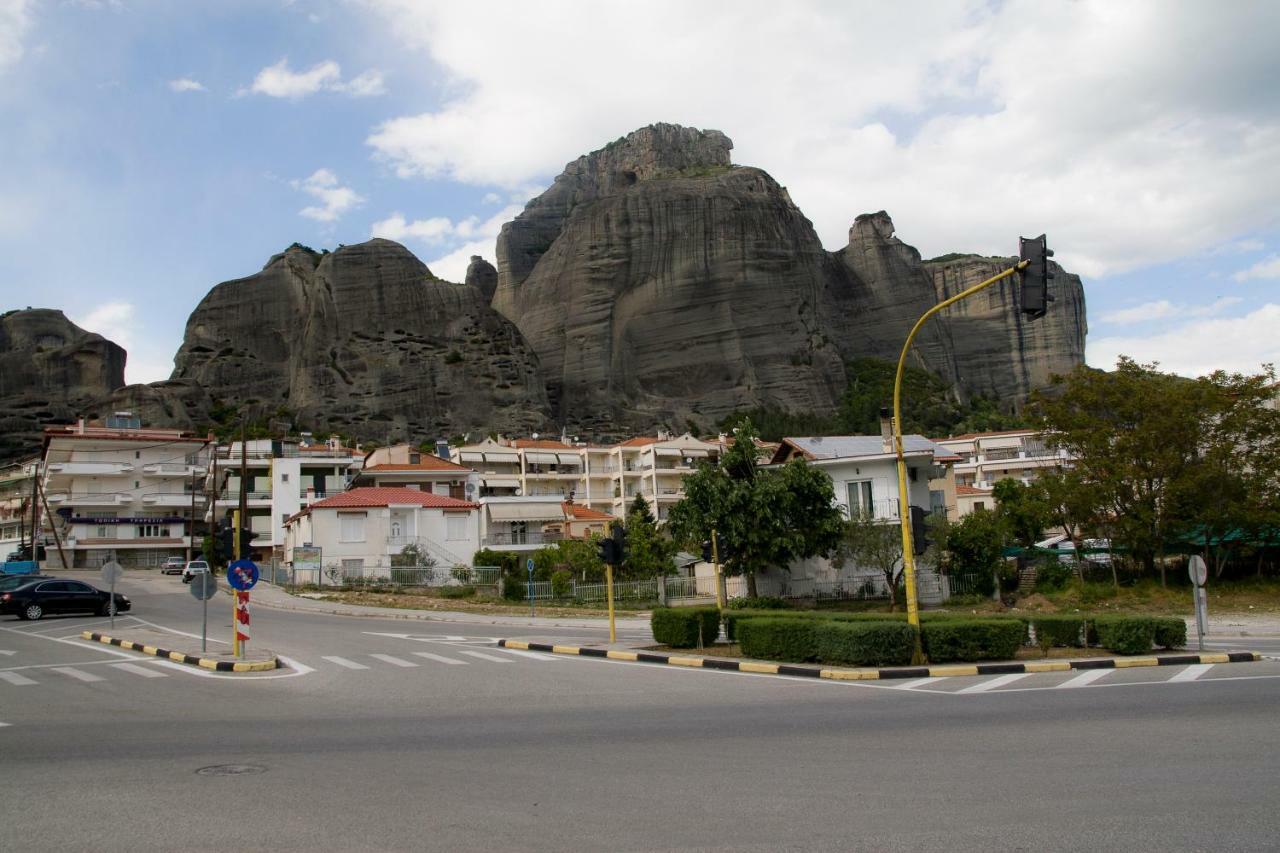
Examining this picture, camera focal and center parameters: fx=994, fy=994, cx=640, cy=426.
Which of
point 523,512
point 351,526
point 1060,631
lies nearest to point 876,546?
point 1060,631

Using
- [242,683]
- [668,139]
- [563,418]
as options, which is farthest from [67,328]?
[242,683]

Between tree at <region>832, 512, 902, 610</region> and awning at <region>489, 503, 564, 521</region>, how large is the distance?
3452 cm

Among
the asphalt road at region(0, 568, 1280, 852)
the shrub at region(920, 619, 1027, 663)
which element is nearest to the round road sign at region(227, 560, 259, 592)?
the asphalt road at region(0, 568, 1280, 852)

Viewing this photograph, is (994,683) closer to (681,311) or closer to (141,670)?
(141,670)

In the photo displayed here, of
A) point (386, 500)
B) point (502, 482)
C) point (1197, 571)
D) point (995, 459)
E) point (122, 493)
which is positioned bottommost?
point (1197, 571)

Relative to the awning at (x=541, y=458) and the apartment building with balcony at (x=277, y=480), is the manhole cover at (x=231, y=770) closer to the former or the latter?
the apartment building with balcony at (x=277, y=480)

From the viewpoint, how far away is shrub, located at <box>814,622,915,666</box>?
699 inches

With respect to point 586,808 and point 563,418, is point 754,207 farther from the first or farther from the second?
point 586,808

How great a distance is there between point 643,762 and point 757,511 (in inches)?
1041

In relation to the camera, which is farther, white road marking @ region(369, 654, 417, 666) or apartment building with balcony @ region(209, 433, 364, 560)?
apartment building with balcony @ region(209, 433, 364, 560)

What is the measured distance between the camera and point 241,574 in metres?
19.6

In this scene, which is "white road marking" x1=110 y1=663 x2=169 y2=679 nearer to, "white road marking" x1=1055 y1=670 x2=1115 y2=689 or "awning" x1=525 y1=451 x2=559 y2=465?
"white road marking" x1=1055 y1=670 x2=1115 y2=689

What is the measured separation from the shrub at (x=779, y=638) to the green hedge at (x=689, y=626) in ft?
5.55

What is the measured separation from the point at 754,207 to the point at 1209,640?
453ft
